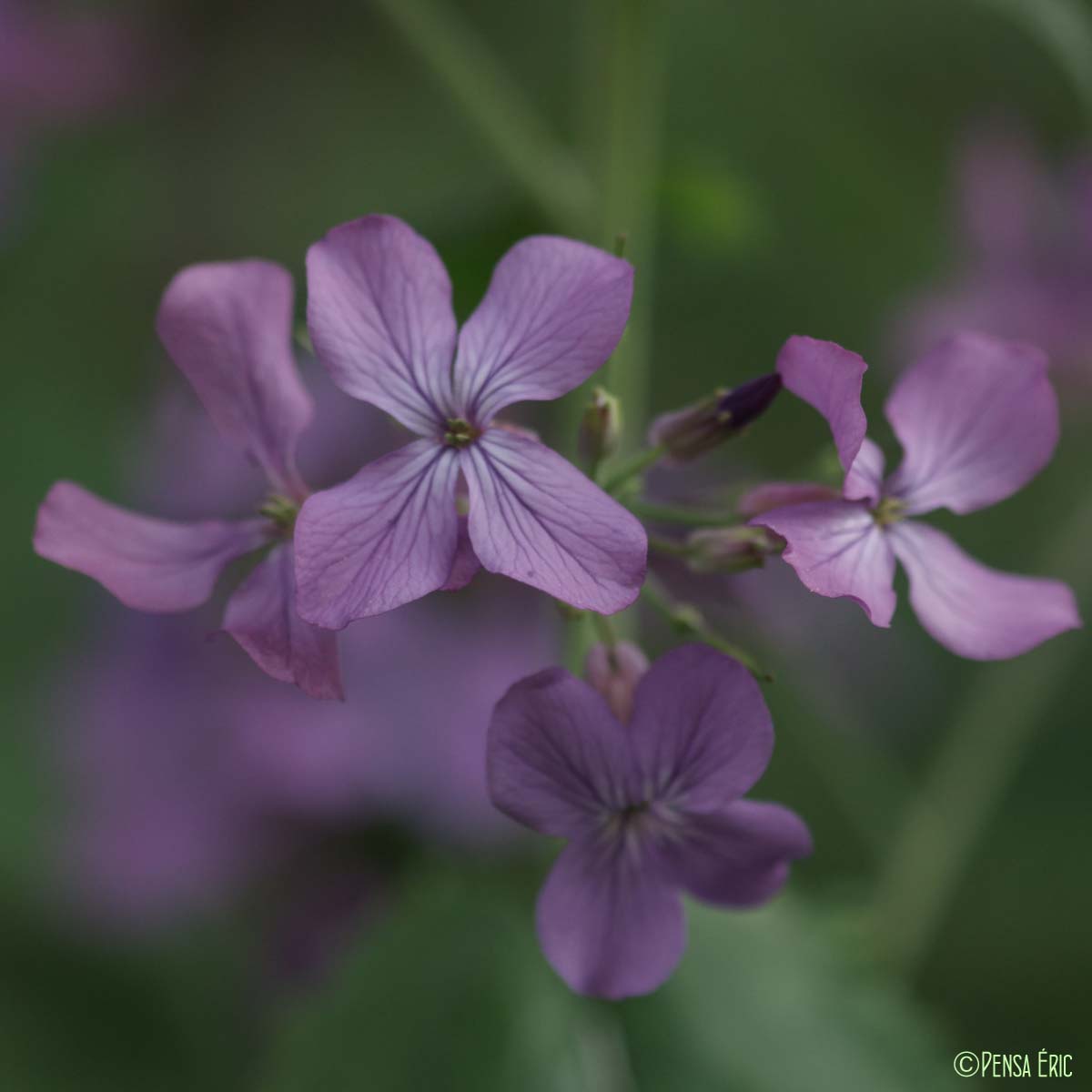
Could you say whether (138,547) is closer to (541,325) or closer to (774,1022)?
(541,325)

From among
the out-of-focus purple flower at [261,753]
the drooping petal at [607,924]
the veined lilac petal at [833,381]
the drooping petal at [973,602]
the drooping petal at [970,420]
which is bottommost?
the drooping petal at [607,924]

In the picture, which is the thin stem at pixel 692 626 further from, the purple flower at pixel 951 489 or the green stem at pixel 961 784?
the green stem at pixel 961 784

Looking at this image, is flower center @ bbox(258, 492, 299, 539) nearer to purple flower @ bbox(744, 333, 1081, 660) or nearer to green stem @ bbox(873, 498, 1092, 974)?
purple flower @ bbox(744, 333, 1081, 660)

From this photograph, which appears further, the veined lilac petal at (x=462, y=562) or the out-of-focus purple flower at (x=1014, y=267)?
the out-of-focus purple flower at (x=1014, y=267)

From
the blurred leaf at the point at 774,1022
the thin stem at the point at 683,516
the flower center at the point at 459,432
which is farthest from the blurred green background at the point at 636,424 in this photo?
the flower center at the point at 459,432

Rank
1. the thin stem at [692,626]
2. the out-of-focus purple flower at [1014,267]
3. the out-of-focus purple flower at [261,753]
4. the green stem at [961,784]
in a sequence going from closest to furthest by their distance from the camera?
the thin stem at [692,626] < the green stem at [961,784] < the out-of-focus purple flower at [261,753] < the out-of-focus purple flower at [1014,267]

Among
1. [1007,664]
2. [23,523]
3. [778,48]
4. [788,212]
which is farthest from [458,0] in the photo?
[1007,664]
